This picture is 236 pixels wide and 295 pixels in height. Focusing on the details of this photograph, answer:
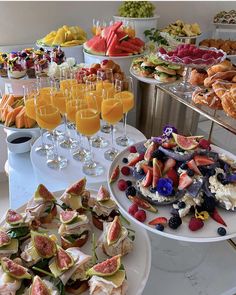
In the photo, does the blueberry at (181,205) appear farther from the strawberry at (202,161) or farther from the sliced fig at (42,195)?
the sliced fig at (42,195)

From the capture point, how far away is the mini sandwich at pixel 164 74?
5.69 feet

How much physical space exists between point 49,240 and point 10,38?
7.02ft

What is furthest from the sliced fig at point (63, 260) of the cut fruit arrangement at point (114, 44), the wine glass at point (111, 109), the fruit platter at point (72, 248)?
the cut fruit arrangement at point (114, 44)

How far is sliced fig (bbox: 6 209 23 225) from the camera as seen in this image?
723mm

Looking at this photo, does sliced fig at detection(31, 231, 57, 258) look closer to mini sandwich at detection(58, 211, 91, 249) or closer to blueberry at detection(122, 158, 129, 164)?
mini sandwich at detection(58, 211, 91, 249)

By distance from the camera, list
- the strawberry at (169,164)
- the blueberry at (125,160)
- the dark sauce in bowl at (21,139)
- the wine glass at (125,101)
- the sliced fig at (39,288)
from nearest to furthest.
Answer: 1. the sliced fig at (39,288)
2. the strawberry at (169,164)
3. the blueberry at (125,160)
4. the wine glass at (125,101)
5. the dark sauce in bowl at (21,139)

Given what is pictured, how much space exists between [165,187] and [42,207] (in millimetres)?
341

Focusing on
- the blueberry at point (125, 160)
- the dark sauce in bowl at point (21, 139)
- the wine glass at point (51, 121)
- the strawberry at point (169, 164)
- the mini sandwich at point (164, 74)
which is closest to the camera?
the strawberry at point (169, 164)

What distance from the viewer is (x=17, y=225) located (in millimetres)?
718

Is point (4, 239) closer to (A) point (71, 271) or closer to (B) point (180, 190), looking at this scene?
(A) point (71, 271)

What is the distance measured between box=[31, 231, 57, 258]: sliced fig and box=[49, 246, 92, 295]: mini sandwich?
2cm

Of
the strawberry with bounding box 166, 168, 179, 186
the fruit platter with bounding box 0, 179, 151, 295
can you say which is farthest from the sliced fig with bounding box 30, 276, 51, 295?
the strawberry with bounding box 166, 168, 179, 186

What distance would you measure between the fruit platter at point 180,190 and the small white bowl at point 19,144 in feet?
1.82

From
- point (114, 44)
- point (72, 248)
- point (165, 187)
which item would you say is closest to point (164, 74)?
point (114, 44)
